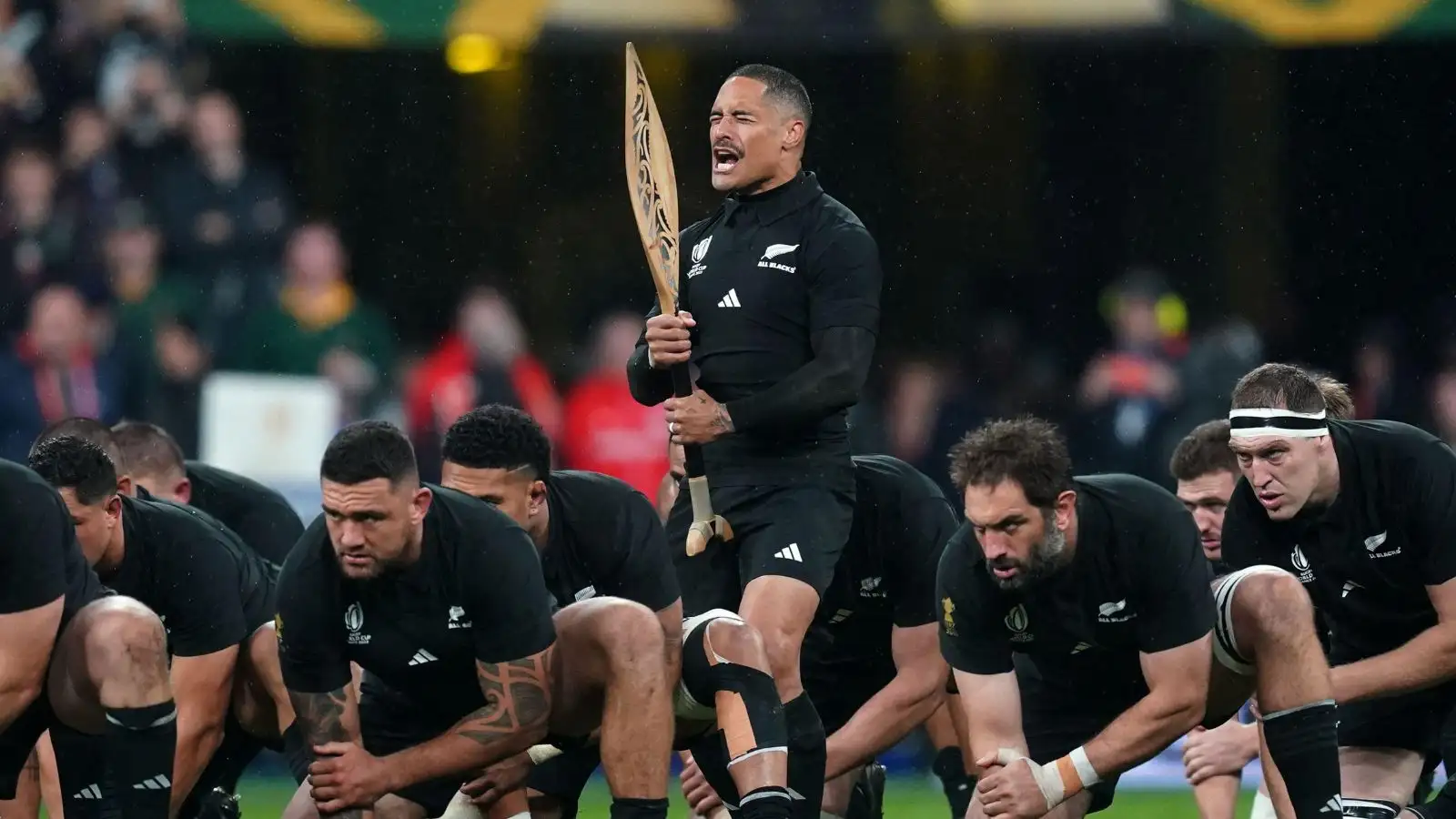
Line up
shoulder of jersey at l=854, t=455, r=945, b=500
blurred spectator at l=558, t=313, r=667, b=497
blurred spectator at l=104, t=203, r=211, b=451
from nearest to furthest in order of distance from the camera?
shoulder of jersey at l=854, t=455, r=945, b=500 → blurred spectator at l=104, t=203, r=211, b=451 → blurred spectator at l=558, t=313, r=667, b=497

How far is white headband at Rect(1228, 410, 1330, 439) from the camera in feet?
22.3

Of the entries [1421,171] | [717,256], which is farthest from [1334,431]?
[1421,171]

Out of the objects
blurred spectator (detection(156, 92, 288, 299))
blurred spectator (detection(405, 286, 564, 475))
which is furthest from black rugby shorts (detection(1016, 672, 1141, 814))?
blurred spectator (detection(156, 92, 288, 299))

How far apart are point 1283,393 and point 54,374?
250 inches

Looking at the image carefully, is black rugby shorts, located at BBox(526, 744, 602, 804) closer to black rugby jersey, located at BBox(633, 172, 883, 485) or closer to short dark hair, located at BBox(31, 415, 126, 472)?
black rugby jersey, located at BBox(633, 172, 883, 485)

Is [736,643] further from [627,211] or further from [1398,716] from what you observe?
[627,211]

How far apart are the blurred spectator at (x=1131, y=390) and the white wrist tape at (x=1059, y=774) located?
5.74m

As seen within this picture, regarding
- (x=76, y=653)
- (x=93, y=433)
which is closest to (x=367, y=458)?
(x=76, y=653)

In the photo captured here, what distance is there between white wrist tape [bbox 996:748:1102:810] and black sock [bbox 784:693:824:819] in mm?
582

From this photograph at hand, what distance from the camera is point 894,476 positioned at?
7.53 metres

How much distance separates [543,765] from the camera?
7.21 metres

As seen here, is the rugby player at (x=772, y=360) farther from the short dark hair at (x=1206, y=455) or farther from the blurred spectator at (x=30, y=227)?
the blurred spectator at (x=30, y=227)

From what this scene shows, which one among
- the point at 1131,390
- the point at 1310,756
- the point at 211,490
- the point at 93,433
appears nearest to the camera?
the point at 1310,756

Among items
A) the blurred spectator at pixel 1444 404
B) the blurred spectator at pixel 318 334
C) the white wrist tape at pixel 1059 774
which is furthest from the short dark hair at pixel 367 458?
the blurred spectator at pixel 1444 404
